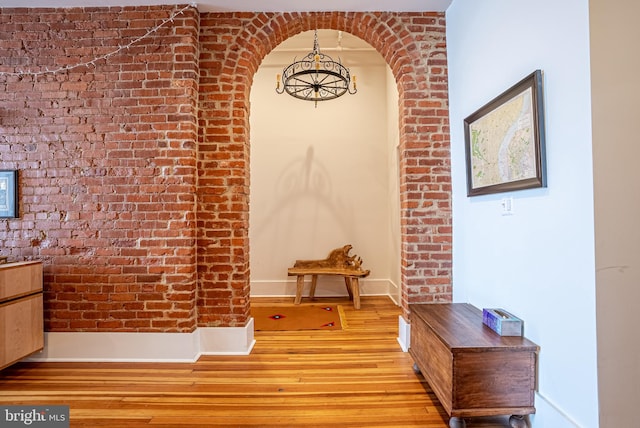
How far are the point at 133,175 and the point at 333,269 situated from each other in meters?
2.63

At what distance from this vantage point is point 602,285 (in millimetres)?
1316

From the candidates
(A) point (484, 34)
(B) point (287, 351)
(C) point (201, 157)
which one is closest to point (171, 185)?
(C) point (201, 157)

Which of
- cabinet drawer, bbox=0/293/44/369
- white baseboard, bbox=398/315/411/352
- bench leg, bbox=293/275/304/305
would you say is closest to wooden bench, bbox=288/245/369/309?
bench leg, bbox=293/275/304/305

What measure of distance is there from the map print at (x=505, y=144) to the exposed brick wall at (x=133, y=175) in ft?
1.97

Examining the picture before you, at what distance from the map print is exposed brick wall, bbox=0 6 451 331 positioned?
0.60m

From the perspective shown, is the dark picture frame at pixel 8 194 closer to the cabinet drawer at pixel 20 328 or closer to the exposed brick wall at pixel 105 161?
the exposed brick wall at pixel 105 161

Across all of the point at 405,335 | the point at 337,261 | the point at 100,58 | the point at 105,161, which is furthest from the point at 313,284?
the point at 100,58

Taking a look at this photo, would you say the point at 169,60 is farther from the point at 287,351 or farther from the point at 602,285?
the point at 602,285

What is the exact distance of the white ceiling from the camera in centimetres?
266

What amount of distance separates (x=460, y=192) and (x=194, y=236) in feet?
7.50

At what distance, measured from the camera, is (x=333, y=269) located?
169 inches

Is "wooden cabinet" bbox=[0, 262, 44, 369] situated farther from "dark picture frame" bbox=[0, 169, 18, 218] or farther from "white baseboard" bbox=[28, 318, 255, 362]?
"dark picture frame" bbox=[0, 169, 18, 218]

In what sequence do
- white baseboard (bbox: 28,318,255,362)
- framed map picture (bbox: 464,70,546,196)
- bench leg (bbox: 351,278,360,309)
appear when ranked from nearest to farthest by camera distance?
framed map picture (bbox: 464,70,546,196) → white baseboard (bbox: 28,318,255,362) → bench leg (bbox: 351,278,360,309)

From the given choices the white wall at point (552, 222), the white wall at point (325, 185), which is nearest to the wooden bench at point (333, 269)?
the white wall at point (325, 185)
